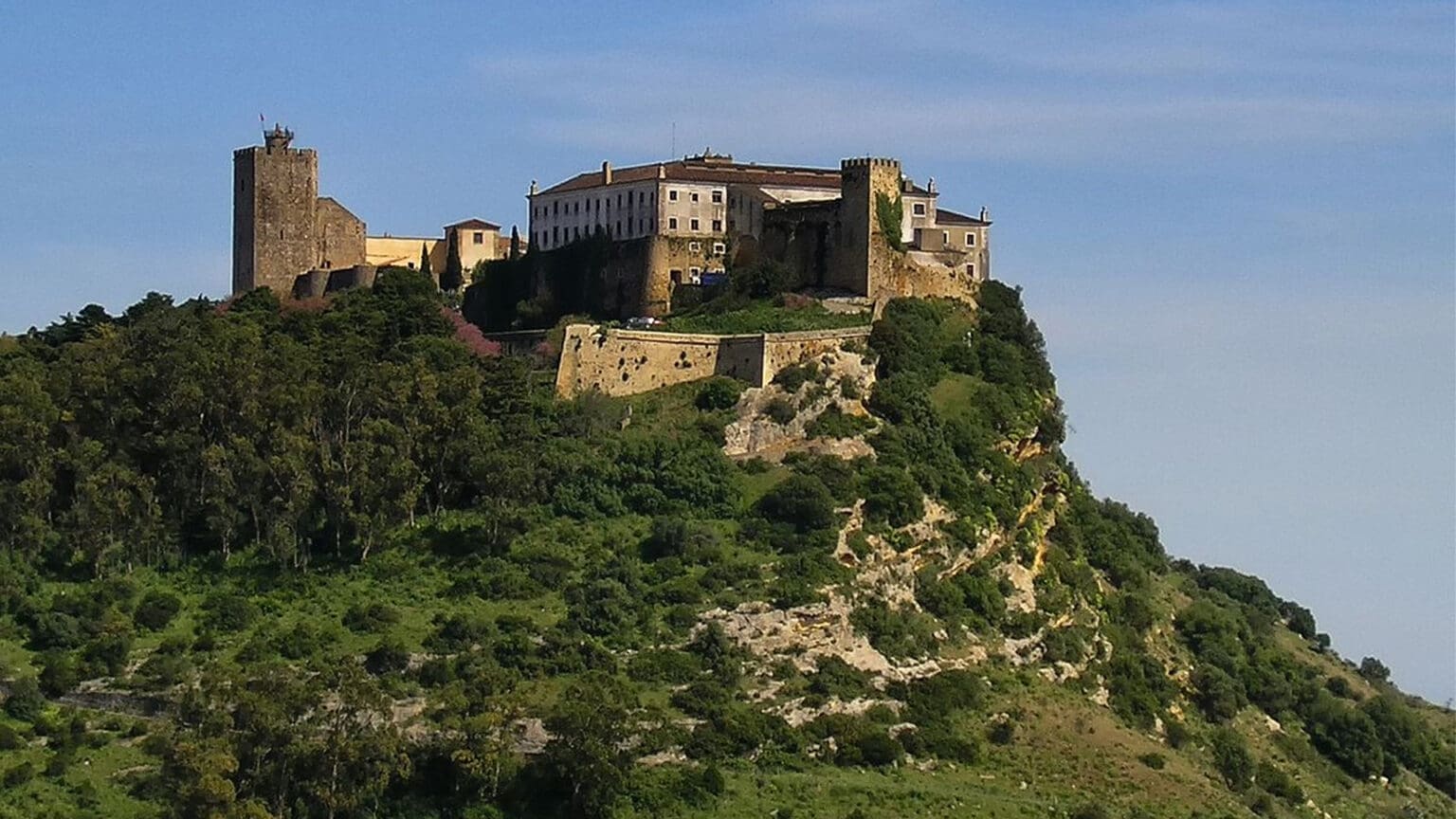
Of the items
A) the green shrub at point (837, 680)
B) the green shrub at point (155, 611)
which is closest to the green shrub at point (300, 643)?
the green shrub at point (155, 611)

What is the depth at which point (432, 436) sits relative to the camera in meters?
88.9

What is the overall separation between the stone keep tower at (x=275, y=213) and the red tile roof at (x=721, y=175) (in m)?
9.04

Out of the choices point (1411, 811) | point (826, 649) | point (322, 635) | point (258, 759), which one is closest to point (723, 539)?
point (826, 649)

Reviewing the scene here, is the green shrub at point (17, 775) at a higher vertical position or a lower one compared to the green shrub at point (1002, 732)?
lower

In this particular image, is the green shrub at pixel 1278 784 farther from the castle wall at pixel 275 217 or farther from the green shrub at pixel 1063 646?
the castle wall at pixel 275 217

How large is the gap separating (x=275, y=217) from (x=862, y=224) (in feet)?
71.3

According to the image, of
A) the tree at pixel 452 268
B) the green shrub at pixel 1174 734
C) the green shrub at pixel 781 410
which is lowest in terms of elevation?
the green shrub at pixel 1174 734

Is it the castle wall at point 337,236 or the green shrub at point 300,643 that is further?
the castle wall at point 337,236

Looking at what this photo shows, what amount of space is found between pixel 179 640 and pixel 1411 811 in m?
39.8

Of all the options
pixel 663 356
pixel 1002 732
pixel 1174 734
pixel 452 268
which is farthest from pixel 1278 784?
pixel 452 268

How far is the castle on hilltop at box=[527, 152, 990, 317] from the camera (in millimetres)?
100250

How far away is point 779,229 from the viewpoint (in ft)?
336

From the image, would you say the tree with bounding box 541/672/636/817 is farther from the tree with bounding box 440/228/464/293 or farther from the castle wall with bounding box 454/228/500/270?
the castle wall with bounding box 454/228/500/270

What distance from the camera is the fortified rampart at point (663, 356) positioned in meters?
94.1
